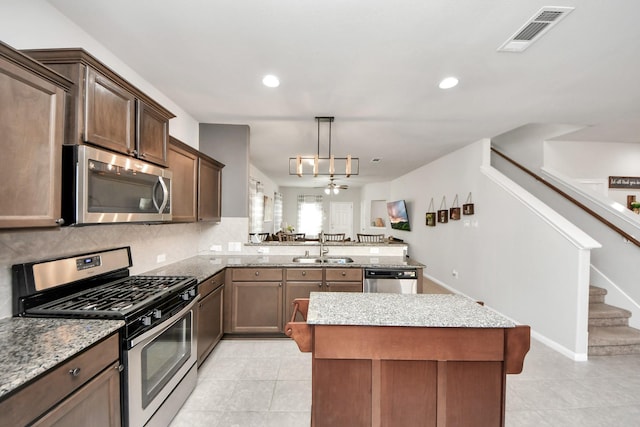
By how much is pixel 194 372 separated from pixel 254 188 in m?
4.45

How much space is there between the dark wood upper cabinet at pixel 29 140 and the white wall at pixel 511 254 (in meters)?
4.31

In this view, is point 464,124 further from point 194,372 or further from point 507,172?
point 194,372

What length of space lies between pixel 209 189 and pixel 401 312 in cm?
269

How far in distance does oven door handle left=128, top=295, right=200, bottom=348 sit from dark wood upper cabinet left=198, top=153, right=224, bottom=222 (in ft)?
3.79

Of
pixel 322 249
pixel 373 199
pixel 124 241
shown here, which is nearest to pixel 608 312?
pixel 322 249

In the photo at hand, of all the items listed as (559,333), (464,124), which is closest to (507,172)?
(464,124)

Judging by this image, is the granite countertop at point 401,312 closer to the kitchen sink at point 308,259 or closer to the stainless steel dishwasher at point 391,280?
the stainless steel dishwasher at point 391,280

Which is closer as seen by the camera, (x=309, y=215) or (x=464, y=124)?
(x=464, y=124)

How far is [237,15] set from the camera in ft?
5.70

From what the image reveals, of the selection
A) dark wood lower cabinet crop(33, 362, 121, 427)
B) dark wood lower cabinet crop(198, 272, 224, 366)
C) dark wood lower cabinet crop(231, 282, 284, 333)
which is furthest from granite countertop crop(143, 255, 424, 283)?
dark wood lower cabinet crop(33, 362, 121, 427)

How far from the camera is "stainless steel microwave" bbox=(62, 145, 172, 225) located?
4.48 feet

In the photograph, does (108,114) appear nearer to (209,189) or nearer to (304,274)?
(209,189)

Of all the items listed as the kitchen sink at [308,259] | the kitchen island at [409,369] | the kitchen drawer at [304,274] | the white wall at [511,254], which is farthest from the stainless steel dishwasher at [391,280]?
the kitchen island at [409,369]

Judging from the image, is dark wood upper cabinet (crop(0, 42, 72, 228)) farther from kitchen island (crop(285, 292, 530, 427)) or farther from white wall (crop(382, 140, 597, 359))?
white wall (crop(382, 140, 597, 359))
